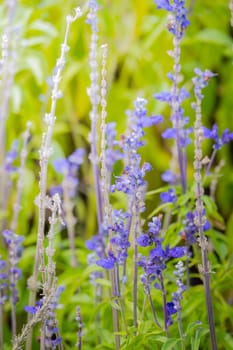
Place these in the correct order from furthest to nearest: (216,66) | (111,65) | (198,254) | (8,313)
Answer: (216,66) → (111,65) → (8,313) → (198,254)

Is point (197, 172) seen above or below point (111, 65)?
below

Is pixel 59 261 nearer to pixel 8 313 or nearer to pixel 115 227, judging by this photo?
pixel 8 313

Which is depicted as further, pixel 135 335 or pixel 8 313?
pixel 8 313

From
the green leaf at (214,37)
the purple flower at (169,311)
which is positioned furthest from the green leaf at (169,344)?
the green leaf at (214,37)

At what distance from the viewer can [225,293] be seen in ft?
7.76

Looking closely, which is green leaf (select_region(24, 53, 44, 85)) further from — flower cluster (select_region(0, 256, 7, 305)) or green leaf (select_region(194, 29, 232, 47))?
flower cluster (select_region(0, 256, 7, 305))

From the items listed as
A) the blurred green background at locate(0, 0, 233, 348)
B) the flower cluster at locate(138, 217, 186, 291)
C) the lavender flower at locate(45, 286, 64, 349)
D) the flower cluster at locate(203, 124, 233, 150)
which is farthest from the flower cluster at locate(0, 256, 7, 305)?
the blurred green background at locate(0, 0, 233, 348)

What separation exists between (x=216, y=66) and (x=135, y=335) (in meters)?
1.97

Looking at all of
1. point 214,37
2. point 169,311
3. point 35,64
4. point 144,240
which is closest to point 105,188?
point 144,240

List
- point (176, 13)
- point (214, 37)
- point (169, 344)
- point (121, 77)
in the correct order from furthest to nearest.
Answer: point (121, 77) → point (214, 37) → point (176, 13) → point (169, 344)

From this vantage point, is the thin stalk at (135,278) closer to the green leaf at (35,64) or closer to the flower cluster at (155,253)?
the flower cluster at (155,253)

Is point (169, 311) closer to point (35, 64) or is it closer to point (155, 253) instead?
point (155, 253)

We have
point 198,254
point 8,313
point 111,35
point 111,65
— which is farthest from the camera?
point 111,65

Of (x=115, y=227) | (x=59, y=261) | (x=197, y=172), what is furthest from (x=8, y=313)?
(x=197, y=172)
